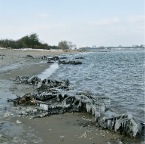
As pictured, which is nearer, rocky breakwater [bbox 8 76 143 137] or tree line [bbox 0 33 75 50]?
rocky breakwater [bbox 8 76 143 137]

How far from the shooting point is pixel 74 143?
6.58 metres

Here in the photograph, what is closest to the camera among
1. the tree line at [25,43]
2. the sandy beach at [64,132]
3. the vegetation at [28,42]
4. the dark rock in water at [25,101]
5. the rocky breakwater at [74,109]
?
the sandy beach at [64,132]

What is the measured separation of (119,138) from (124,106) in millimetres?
5147

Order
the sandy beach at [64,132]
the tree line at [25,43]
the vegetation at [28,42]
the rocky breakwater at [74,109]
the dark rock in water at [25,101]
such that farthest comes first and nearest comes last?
1. the vegetation at [28,42]
2. the tree line at [25,43]
3. the dark rock in water at [25,101]
4. the rocky breakwater at [74,109]
5. the sandy beach at [64,132]

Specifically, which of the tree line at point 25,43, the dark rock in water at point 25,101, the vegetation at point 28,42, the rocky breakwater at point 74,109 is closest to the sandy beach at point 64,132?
the rocky breakwater at point 74,109

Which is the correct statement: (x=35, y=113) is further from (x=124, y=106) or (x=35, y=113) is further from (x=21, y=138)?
(x=124, y=106)

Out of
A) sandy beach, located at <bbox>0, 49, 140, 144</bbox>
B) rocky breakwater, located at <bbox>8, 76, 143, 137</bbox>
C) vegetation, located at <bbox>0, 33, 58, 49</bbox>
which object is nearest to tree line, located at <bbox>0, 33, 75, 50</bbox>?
vegetation, located at <bbox>0, 33, 58, 49</bbox>

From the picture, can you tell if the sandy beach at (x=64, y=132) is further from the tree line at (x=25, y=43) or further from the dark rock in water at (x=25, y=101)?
the tree line at (x=25, y=43)

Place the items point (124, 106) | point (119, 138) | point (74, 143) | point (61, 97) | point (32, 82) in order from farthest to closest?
point (32, 82), point (124, 106), point (61, 97), point (119, 138), point (74, 143)

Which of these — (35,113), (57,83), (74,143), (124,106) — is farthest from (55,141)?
(57,83)

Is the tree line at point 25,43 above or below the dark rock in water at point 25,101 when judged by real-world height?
above

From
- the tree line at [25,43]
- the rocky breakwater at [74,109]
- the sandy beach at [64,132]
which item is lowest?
the sandy beach at [64,132]

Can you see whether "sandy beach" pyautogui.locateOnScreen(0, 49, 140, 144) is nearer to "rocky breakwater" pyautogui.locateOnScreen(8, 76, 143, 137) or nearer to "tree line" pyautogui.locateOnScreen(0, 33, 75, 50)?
"rocky breakwater" pyautogui.locateOnScreen(8, 76, 143, 137)

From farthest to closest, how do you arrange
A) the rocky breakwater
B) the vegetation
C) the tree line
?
the vegetation → the tree line → the rocky breakwater
